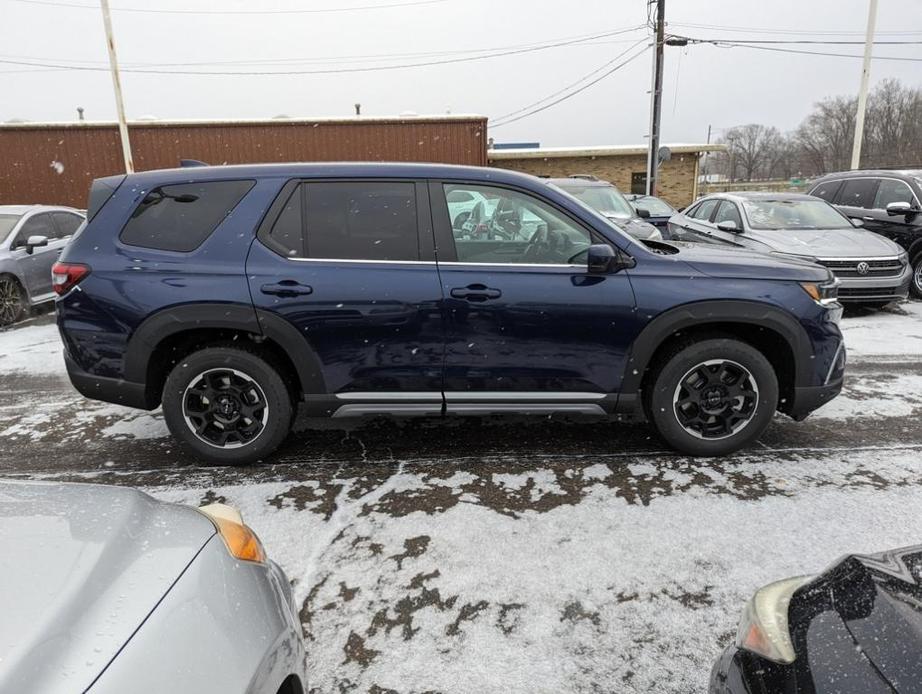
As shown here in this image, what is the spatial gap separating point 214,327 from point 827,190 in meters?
11.2

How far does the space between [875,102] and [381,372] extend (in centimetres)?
7355

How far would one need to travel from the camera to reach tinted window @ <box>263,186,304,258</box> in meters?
3.56

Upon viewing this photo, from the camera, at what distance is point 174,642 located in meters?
1.20

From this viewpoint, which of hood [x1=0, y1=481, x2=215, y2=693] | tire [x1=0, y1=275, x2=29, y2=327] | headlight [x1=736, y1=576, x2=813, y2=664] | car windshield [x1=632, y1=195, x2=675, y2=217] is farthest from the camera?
car windshield [x1=632, y1=195, x2=675, y2=217]

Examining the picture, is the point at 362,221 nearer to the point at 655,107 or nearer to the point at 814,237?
the point at 814,237

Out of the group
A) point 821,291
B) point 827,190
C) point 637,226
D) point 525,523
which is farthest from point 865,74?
point 525,523

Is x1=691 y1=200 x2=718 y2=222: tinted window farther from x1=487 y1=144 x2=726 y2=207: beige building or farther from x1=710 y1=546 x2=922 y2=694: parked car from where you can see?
x1=487 y1=144 x2=726 y2=207: beige building

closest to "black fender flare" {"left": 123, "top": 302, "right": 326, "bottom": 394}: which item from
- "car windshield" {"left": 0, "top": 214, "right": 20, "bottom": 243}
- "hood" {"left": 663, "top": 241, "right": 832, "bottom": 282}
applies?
"hood" {"left": 663, "top": 241, "right": 832, "bottom": 282}

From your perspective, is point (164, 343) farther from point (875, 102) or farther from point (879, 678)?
point (875, 102)

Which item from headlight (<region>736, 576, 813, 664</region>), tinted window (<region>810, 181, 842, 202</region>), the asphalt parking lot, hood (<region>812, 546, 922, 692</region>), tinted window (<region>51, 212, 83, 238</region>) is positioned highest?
tinted window (<region>810, 181, 842, 202</region>)

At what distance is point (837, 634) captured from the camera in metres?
1.38

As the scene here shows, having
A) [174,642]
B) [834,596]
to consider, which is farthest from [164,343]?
[834,596]

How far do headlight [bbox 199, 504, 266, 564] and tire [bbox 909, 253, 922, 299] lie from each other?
10.8 metres

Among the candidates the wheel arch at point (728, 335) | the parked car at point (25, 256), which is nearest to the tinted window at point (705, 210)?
the wheel arch at point (728, 335)
